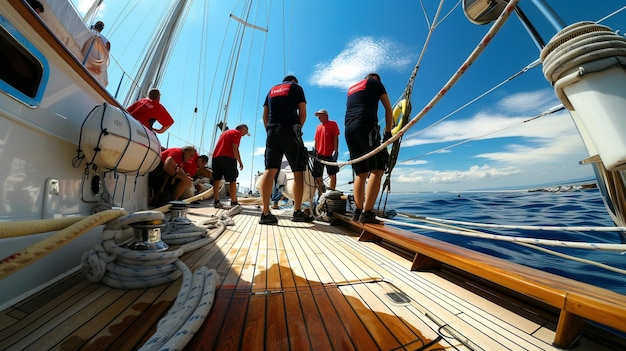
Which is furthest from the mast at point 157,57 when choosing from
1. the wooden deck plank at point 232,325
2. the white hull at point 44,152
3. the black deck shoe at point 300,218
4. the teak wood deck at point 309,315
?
the wooden deck plank at point 232,325

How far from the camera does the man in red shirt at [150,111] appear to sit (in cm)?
294

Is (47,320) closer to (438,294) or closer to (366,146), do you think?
(438,294)

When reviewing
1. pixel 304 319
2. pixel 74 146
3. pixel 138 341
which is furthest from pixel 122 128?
pixel 304 319

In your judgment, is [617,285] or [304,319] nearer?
[304,319]

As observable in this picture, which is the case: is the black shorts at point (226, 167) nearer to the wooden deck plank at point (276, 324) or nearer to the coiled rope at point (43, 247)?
the coiled rope at point (43, 247)

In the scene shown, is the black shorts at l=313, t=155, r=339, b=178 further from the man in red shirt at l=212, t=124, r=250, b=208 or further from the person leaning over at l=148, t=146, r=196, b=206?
the person leaning over at l=148, t=146, r=196, b=206

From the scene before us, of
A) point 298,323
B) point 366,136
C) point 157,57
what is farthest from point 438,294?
point 157,57

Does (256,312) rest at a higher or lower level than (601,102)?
lower

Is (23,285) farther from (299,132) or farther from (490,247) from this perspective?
(490,247)

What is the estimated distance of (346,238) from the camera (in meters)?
2.26

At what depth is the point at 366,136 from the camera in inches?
93.6

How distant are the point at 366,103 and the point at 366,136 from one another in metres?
0.35

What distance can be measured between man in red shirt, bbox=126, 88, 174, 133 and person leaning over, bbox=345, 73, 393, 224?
2.52 metres

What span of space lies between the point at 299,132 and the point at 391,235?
1641mm
